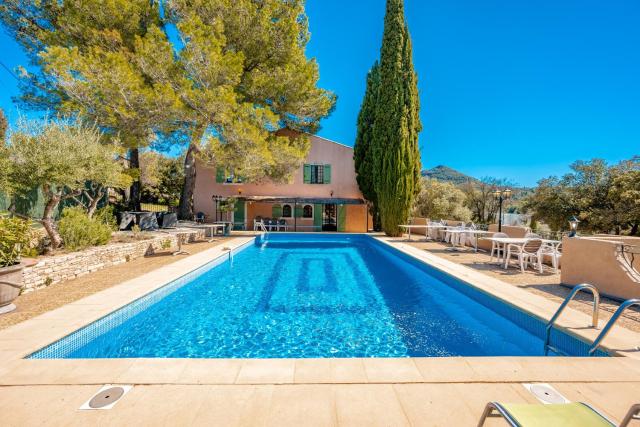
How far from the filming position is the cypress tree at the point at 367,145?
749 inches

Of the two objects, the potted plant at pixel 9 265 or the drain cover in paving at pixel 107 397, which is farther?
the potted plant at pixel 9 265

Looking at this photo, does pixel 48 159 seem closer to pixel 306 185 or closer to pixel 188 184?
pixel 188 184

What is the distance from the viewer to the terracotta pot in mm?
4039

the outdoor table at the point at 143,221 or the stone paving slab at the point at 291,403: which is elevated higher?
the outdoor table at the point at 143,221

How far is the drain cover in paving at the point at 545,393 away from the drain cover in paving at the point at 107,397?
3.31 metres

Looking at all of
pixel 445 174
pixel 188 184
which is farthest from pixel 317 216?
pixel 445 174

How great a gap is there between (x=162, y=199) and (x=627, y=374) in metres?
22.8

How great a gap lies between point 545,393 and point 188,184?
661 inches

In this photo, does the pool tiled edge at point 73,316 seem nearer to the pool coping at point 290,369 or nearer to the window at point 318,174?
the pool coping at point 290,369

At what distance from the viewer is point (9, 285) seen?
411cm

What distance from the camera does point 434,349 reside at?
4074 mm

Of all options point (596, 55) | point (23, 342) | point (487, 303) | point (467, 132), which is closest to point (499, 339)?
point (487, 303)

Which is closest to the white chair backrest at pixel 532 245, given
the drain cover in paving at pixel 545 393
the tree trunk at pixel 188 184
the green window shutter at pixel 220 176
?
the drain cover in paving at pixel 545 393

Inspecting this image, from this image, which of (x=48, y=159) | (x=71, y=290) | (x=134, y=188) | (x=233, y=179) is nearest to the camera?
(x=71, y=290)
